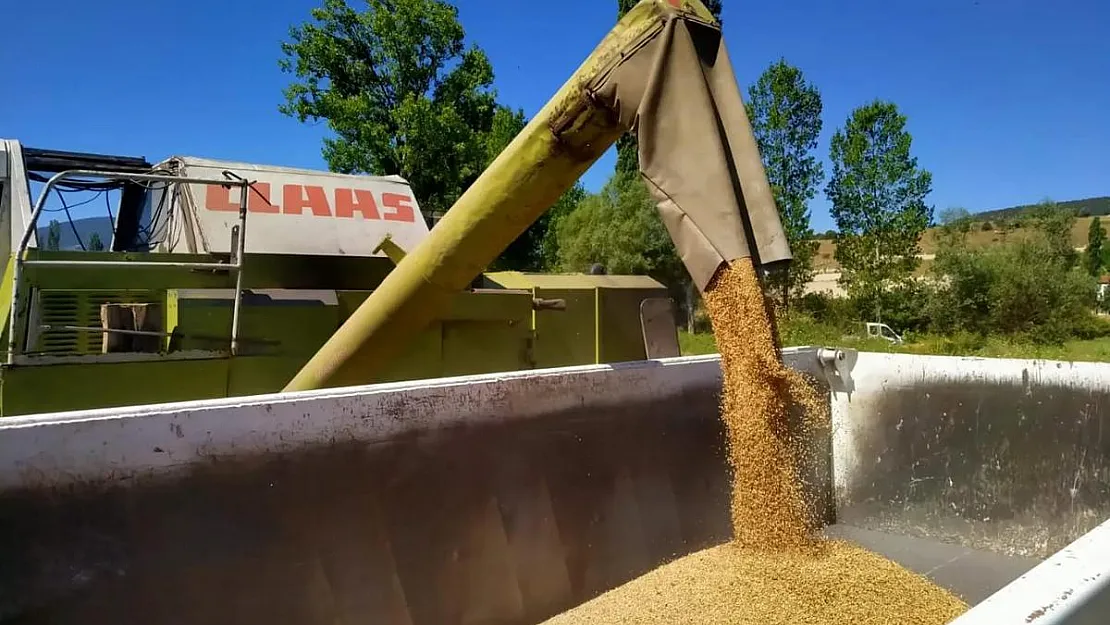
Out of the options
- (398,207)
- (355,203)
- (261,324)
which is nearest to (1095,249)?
(398,207)

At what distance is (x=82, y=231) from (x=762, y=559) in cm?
444

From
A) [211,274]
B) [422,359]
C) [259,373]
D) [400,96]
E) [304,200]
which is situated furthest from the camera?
[400,96]

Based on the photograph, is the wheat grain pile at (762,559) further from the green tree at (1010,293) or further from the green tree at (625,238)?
the green tree at (625,238)

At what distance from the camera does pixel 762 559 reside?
3.10 m

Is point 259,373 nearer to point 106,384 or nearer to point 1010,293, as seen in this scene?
point 106,384

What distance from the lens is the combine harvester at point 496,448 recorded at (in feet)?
7.00

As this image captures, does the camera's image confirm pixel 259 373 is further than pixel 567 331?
No

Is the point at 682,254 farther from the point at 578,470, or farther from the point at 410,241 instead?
the point at 410,241

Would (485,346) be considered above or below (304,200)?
below

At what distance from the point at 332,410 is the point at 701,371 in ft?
6.58

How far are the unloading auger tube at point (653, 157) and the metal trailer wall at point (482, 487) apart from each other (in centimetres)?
76

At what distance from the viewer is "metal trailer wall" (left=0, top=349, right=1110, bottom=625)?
2080 mm

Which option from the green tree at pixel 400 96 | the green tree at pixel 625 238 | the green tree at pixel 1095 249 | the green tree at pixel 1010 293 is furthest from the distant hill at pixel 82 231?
the green tree at pixel 1095 249

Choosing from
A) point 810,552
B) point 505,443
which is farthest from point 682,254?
point 810,552
